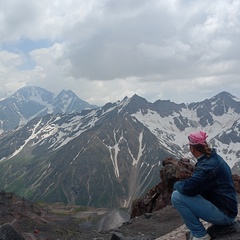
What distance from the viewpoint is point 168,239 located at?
16859mm

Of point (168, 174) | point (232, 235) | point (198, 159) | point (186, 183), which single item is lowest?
point (168, 174)

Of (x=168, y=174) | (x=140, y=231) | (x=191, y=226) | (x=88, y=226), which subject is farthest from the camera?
(x=88, y=226)

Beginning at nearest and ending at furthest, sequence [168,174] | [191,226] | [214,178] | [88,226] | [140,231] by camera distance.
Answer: [214,178] < [191,226] < [140,231] < [168,174] < [88,226]

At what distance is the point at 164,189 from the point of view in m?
43.2

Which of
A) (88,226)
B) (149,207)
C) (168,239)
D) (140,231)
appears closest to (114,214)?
(88,226)

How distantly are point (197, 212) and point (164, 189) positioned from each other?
3307 cm

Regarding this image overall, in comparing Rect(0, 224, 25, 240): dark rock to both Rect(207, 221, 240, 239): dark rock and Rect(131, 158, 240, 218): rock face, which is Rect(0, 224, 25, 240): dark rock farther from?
Rect(131, 158, 240, 218): rock face

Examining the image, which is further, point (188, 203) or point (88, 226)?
point (88, 226)

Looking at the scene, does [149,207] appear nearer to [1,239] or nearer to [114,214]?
[1,239]

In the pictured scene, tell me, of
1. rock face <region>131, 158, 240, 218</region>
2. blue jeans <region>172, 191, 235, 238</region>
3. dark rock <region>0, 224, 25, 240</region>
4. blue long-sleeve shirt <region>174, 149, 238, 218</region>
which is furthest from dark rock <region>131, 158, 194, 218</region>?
blue long-sleeve shirt <region>174, 149, 238, 218</region>

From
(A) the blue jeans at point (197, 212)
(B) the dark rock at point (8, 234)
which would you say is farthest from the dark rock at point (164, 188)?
(A) the blue jeans at point (197, 212)

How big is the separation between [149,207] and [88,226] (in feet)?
343

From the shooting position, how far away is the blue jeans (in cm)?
1053

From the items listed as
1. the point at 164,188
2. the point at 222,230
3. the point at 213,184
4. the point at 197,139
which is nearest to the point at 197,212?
the point at 213,184
